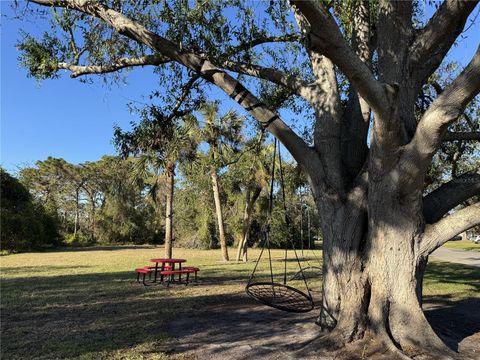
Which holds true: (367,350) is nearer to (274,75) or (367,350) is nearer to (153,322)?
(153,322)

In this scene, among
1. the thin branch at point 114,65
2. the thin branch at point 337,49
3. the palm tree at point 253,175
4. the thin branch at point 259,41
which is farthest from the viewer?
the palm tree at point 253,175

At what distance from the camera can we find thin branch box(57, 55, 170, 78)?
21.0 ft

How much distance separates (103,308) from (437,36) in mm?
6983

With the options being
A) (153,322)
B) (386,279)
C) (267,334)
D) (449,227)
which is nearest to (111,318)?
(153,322)

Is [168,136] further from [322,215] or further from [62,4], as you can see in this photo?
[322,215]

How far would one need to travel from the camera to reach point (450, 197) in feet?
17.5

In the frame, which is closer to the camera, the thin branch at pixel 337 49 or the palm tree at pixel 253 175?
the thin branch at pixel 337 49

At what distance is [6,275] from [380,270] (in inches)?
513

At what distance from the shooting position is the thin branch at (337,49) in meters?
3.20

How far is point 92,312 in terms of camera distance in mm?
7426

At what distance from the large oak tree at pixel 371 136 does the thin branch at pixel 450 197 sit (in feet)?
0.04

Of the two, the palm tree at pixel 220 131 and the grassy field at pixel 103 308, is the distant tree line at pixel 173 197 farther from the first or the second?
the grassy field at pixel 103 308

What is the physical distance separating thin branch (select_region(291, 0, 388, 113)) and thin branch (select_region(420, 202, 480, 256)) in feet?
5.11

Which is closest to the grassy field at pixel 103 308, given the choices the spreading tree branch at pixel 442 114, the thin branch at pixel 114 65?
the spreading tree branch at pixel 442 114
